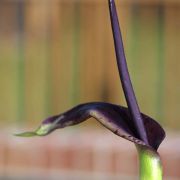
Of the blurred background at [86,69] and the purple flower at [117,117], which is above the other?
the blurred background at [86,69]

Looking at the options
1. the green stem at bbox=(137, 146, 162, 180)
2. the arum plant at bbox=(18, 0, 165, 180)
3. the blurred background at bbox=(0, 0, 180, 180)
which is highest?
the blurred background at bbox=(0, 0, 180, 180)

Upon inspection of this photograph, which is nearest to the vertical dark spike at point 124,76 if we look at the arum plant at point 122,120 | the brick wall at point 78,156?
the arum plant at point 122,120

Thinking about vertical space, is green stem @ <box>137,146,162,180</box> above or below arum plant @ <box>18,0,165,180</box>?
below

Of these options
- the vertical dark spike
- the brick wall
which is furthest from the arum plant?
the brick wall

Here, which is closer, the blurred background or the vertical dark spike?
the vertical dark spike

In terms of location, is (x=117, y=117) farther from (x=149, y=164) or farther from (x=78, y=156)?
(x=78, y=156)

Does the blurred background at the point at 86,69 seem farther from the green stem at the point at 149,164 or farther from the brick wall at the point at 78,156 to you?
the green stem at the point at 149,164

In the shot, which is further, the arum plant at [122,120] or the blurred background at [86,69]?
the blurred background at [86,69]

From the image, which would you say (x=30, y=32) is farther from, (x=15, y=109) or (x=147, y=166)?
(x=147, y=166)

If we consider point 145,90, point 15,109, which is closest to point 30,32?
point 15,109

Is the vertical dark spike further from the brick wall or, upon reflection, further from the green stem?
the brick wall
